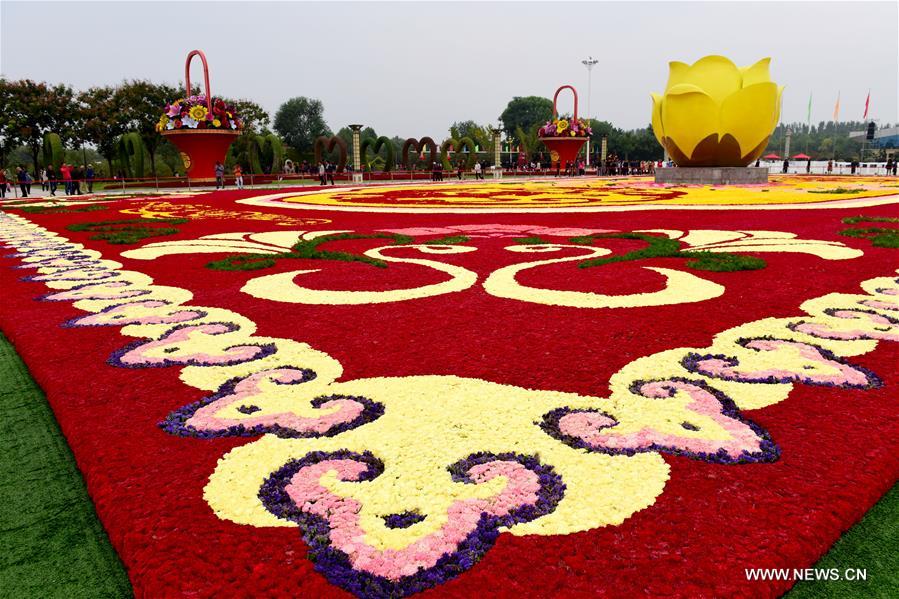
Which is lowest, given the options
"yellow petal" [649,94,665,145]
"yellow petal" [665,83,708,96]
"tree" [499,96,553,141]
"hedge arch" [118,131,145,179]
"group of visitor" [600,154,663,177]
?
"group of visitor" [600,154,663,177]

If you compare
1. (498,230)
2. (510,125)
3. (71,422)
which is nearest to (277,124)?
(510,125)

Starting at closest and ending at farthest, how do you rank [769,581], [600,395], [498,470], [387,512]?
[769,581] → [387,512] → [498,470] → [600,395]

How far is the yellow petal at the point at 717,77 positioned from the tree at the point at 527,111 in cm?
8190

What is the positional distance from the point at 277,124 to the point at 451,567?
266 ft

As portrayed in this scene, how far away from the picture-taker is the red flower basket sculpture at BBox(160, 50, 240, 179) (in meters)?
28.1

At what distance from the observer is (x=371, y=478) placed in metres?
2.04

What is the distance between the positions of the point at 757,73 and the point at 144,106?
1342 inches

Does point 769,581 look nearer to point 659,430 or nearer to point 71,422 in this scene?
point 659,430

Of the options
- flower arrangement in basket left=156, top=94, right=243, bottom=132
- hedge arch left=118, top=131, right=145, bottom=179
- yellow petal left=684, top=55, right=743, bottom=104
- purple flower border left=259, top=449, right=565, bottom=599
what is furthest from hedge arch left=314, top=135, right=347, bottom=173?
purple flower border left=259, top=449, right=565, bottom=599

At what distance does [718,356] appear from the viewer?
314 cm

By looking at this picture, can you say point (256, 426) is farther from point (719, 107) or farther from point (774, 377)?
point (719, 107)

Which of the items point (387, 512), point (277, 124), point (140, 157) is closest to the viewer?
point (387, 512)

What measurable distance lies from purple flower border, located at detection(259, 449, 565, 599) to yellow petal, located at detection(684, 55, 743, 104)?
22.5 m

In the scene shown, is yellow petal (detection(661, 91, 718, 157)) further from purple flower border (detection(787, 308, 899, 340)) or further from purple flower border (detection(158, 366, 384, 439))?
purple flower border (detection(158, 366, 384, 439))
